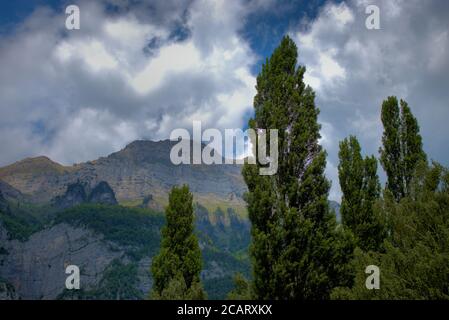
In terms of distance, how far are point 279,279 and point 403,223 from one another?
552 centimetres

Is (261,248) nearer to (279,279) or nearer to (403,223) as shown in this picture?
(279,279)

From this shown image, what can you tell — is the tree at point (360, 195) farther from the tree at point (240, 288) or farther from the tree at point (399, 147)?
the tree at point (240, 288)

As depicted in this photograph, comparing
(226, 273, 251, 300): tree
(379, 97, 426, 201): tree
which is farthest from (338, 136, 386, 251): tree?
(226, 273, 251, 300): tree

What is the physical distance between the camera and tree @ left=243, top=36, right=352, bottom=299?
56.5 ft

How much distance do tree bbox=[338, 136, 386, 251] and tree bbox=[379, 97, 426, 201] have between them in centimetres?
94

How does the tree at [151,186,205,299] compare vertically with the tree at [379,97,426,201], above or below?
below

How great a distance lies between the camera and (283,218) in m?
17.7

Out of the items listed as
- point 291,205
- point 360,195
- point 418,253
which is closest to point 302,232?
point 291,205

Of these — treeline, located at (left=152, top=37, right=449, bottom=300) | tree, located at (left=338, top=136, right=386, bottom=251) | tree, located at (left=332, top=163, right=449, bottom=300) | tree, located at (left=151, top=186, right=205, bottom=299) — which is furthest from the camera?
tree, located at (left=338, top=136, right=386, bottom=251)

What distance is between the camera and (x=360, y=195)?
83.1 ft

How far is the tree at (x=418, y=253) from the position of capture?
47.3 feet

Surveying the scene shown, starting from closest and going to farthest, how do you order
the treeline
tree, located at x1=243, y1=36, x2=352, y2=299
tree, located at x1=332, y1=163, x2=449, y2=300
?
tree, located at x1=332, y1=163, x2=449, y2=300, the treeline, tree, located at x1=243, y1=36, x2=352, y2=299

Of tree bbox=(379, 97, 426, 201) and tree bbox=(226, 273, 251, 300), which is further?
tree bbox=(379, 97, 426, 201)

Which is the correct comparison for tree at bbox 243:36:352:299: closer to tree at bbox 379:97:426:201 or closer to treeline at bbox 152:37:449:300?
treeline at bbox 152:37:449:300
